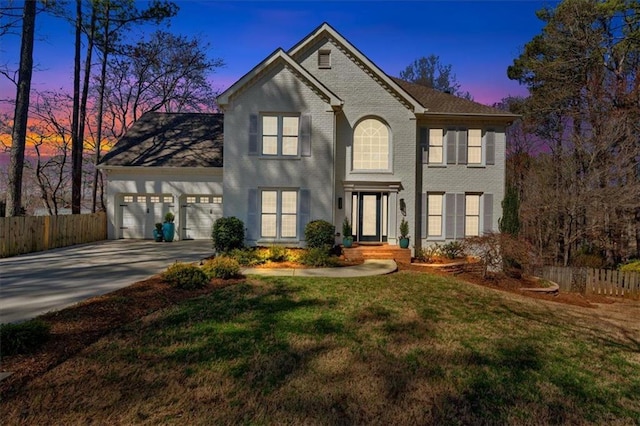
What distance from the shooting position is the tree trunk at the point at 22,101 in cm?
1385

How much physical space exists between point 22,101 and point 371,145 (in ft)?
47.0

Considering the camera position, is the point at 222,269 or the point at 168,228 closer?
the point at 222,269

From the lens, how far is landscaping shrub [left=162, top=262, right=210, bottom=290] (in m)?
7.99

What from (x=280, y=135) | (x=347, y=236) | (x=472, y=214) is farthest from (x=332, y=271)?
(x=472, y=214)

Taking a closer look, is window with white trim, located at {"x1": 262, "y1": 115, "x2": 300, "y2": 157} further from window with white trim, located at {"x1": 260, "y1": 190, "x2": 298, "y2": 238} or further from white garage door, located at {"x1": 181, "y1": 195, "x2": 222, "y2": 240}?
white garage door, located at {"x1": 181, "y1": 195, "x2": 222, "y2": 240}

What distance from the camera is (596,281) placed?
1322 centimetres

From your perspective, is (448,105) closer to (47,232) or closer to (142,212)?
(142,212)

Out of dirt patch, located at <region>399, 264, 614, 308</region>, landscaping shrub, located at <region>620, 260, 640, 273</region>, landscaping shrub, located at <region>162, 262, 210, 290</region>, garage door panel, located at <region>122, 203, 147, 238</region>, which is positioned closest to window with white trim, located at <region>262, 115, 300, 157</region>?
dirt patch, located at <region>399, 264, 614, 308</region>

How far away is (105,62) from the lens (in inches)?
877

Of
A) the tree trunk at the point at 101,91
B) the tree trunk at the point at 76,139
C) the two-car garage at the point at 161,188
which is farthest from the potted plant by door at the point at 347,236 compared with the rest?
the tree trunk at the point at 101,91

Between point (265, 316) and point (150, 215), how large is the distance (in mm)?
14126

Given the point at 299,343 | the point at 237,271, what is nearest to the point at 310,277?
Result: the point at 237,271

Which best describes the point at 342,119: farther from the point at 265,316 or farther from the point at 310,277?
the point at 265,316

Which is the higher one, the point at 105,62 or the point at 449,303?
the point at 105,62
